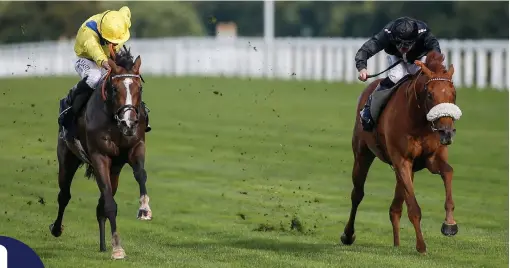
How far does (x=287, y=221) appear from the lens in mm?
15945

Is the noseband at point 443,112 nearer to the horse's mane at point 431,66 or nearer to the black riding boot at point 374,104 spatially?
the horse's mane at point 431,66

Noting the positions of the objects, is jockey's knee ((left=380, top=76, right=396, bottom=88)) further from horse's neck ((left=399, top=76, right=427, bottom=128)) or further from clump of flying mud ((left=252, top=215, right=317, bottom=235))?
clump of flying mud ((left=252, top=215, right=317, bottom=235))

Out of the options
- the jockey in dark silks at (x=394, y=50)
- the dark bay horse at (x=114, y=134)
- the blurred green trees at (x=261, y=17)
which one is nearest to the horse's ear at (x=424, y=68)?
the jockey in dark silks at (x=394, y=50)

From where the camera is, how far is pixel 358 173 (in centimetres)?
1328

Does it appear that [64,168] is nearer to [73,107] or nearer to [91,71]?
[73,107]

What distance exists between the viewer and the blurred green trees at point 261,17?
3806cm

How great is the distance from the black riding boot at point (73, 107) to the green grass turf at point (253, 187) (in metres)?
1.12

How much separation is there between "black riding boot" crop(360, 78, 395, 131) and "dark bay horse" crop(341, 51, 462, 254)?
0.06m

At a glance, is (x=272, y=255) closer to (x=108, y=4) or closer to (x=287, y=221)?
(x=287, y=221)

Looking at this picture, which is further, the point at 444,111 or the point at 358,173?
the point at 358,173

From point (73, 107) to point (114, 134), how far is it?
0.89 m

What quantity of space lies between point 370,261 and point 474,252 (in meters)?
1.49

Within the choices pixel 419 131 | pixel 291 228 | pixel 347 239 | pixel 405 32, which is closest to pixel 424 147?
pixel 419 131

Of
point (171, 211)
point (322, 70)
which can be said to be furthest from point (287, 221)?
point (322, 70)
